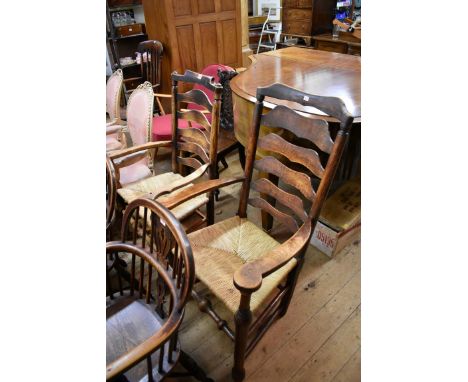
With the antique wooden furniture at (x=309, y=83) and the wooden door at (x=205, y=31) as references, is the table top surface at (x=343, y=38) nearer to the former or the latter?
the wooden door at (x=205, y=31)

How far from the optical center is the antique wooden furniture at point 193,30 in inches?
115

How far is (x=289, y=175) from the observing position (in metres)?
1.26

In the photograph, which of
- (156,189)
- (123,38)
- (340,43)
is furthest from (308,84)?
(123,38)

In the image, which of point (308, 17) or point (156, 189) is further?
point (308, 17)

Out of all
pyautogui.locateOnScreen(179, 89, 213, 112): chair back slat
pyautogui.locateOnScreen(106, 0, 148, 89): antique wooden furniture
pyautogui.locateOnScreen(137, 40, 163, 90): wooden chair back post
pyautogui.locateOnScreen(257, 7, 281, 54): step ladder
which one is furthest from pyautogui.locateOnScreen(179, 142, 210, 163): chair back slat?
pyautogui.locateOnScreen(257, 7, 281, 54): step ladder

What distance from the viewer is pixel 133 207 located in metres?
0.96

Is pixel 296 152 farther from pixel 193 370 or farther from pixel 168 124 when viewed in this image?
pixel 168 124

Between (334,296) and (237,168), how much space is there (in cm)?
152

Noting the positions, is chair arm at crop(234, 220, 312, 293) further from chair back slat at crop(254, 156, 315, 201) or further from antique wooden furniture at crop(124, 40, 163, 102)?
Answer: antique wooden furniture at crop(124, 40, 163, 102)

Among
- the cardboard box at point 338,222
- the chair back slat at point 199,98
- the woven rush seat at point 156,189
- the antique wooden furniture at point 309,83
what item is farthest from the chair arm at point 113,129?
the cardboard box at point 338,222

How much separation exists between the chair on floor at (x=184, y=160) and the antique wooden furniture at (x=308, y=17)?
3312mm

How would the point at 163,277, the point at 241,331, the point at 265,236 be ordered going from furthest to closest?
the point at 265,236 < the point at 241,331 < the point at 163,277

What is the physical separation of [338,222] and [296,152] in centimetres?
75
